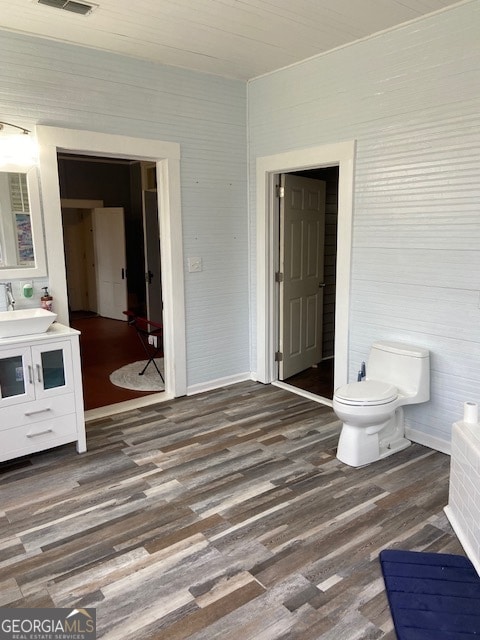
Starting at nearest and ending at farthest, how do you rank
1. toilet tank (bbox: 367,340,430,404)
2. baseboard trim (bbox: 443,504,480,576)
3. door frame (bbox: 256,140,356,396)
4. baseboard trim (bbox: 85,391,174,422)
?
1. baseboard trim (bbox: 443,504,480,576)
2. toilet tank (bbox: 367,340,430,404)
3. door frame (bbox: 256,140,356,396)
4. baseboard trim (bbox: 85,391,174,422)

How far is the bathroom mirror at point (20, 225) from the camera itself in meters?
3.13

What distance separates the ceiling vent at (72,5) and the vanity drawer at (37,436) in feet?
8.06

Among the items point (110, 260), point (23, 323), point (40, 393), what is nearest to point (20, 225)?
point (23, 323)

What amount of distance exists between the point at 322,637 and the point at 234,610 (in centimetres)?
35

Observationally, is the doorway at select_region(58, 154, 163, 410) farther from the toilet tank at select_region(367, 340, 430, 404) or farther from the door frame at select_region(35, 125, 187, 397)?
the toilet tank at select_region(367, 340, 430, 404)

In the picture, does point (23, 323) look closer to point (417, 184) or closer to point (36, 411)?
point (36, 411)

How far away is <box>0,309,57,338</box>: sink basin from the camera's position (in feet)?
9.02

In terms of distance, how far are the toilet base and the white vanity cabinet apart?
174 cm

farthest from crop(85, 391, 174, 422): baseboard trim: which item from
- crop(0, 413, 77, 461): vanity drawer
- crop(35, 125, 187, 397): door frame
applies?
crop(0, 413, 77, 461): vanity drawer

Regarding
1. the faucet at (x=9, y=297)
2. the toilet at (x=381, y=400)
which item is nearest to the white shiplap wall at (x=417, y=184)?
the toilet at (x=381, y=400)

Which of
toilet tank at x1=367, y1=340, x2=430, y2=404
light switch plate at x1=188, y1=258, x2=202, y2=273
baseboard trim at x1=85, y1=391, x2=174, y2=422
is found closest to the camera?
toilet tank at x1=367, y1=340, x2=430, y2=404

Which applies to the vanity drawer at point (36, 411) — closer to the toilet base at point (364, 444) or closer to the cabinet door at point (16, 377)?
the cabinet door at point (16, 377)

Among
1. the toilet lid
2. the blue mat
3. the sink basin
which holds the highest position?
the sink basin

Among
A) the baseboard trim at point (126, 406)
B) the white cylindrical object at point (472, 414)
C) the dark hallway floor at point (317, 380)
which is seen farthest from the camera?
the dark hallway floor at point (317, 380)
